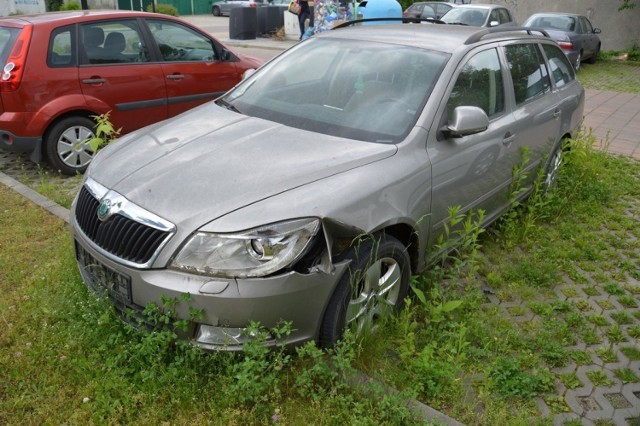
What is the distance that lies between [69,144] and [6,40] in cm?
123

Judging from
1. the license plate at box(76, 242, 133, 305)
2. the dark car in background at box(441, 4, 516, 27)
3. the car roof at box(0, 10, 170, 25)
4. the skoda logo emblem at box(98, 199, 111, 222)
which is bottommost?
the license plate at box(76, 242, 133, 305)

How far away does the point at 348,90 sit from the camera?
3.78 metres

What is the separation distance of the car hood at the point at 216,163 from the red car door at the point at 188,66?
3.15 metres

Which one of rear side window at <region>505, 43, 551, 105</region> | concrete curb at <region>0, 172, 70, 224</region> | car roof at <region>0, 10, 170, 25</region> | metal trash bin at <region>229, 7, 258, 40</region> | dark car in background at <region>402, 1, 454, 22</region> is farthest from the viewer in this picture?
metal trash bin at <region>229, 7, 258, 40</region>

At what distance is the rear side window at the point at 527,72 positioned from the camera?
14.8 feet

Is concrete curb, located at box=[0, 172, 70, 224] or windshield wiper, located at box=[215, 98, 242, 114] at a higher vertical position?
windshield wiper, located at box=[215, 98, 242, 114]

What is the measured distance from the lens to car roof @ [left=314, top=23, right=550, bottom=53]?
396 centimetres

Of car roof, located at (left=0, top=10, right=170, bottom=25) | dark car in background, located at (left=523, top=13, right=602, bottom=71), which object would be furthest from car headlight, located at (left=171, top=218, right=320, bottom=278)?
dark car in background, located at (left=523, top=13, right=602, bottom=71)

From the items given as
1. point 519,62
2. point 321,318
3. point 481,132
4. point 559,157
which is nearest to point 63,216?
point 321,318

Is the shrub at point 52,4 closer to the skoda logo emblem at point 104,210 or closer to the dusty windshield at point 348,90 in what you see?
the dusty windshield at point 348,90

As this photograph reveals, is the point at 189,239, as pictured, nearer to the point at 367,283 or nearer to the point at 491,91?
the point at 367,283

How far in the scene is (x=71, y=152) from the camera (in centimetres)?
604

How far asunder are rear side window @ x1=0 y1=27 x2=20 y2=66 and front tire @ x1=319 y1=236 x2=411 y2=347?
15.4ft

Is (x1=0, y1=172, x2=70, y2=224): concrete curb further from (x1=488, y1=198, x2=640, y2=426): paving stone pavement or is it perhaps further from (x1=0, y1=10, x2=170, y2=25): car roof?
(x1=488, y1=198, x2=640, y2=426): paving stone pavement
